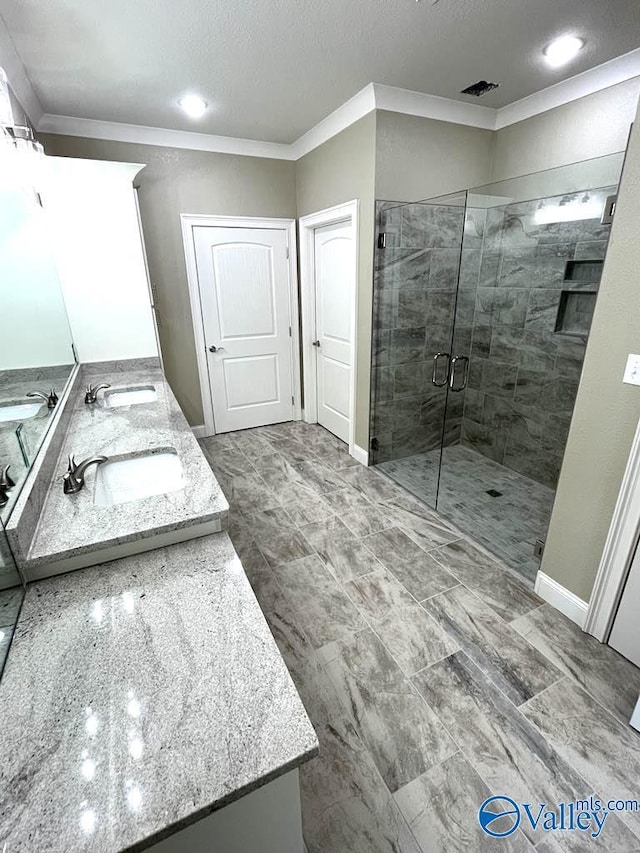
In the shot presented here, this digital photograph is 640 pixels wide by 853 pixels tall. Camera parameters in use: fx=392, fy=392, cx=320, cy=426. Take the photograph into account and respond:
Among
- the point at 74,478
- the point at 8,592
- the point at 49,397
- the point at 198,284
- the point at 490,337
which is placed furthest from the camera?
the point at 198,284

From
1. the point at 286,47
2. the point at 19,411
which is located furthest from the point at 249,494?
the point at 286,47

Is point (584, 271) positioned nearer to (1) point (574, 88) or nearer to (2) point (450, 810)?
(1) point (574, 88)

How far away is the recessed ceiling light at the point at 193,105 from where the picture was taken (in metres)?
2.52

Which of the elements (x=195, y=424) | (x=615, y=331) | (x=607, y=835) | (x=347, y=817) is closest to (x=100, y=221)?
(x=195, y=424)

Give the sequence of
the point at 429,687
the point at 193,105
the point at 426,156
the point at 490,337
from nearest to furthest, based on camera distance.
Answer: the point at 429,687, the point at 193,105, the point at 426,156, the point at 490,337

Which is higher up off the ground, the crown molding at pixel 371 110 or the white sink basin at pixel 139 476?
the crown molding at pixel 371 110

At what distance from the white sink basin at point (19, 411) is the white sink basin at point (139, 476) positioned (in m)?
0.32

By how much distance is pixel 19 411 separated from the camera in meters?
1.45

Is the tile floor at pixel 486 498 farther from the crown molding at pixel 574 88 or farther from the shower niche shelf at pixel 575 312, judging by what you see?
the crown molding at pixel 574 88

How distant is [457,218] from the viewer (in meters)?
2.85

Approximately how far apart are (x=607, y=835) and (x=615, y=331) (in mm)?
1622

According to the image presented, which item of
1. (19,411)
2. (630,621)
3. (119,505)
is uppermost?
(19,411)

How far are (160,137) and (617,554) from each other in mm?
3987

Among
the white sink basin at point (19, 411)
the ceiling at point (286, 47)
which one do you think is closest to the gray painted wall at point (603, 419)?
the ceiling at point (286, 47)
